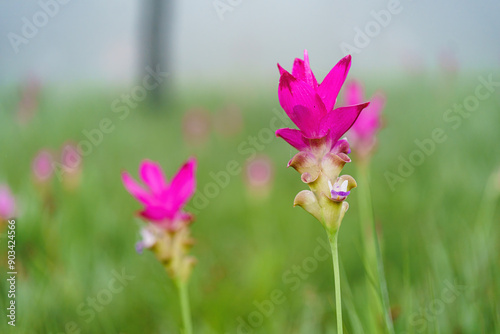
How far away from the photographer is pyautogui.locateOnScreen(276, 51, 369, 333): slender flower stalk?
66 cm

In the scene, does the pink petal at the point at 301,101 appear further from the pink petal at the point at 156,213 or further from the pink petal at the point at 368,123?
the pink petal at the point at 368,123

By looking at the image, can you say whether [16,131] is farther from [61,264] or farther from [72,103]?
[61,264]

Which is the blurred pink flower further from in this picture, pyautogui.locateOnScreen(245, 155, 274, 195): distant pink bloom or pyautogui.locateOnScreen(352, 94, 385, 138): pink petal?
pyautogui.locateOnScreen(352, 94, 385, 138): pink petal

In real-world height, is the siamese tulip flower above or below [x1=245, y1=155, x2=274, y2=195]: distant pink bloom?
below

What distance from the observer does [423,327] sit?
3.28 ft

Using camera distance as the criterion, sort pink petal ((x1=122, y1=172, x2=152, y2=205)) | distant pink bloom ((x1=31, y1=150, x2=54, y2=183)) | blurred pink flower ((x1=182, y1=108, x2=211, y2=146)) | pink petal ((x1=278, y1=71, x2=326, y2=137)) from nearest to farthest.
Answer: pink petal ((x1=278, y1=71, x2=326, y2=137)), pink petal ((x1=122, y1=172, x2=152, y2=205)), distant pink bloom ((x1=31, y1=150, x2=54, y2=183)), blurred pink flower ((x1=182, y1=108, x2=211, y2=146))

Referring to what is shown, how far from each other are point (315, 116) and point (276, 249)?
1.31 m

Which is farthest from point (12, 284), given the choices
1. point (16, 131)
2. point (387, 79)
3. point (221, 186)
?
point (387, 79)

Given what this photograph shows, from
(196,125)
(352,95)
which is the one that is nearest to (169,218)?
(352,95)

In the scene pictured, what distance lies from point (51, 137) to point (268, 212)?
8.59 ft

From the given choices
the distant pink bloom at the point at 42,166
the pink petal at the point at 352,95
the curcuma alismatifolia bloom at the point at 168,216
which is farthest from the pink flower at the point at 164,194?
the distant pink bloom at the point at 42,166

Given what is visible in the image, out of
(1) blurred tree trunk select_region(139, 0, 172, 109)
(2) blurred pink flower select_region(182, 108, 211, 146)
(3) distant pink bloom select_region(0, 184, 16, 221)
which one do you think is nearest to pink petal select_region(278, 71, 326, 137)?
(3) distant pink bloom select_region(0, 184, 16, 221)

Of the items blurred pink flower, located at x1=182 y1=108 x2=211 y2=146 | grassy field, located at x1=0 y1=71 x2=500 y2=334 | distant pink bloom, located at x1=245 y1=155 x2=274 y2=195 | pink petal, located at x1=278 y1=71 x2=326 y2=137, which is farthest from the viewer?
blurred pink flower, located at x1=182 y1=108 x2=211 y2=146

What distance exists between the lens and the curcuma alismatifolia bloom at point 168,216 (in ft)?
3.13
